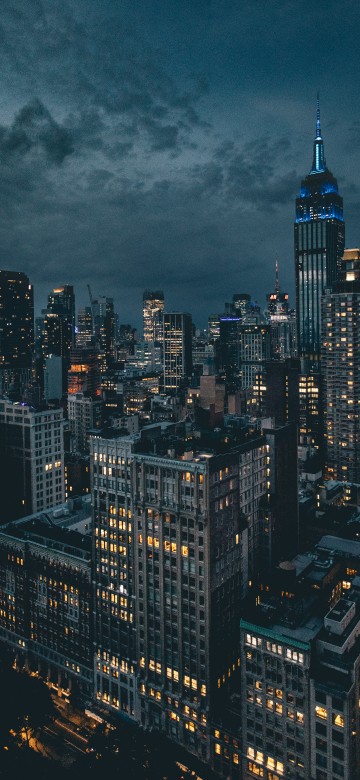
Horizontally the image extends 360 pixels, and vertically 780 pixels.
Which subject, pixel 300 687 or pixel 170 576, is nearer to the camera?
pixel 300 687

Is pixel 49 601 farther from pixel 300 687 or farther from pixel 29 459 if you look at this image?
pixel 300 687

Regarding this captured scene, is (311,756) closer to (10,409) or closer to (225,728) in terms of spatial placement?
(225,728)

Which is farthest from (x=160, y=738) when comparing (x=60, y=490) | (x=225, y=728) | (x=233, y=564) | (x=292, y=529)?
(x=60, y=490)

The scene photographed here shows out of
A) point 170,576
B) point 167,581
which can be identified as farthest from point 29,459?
point 170,576

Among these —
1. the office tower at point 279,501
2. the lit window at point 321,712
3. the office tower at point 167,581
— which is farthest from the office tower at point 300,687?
the office tower at point 279,501

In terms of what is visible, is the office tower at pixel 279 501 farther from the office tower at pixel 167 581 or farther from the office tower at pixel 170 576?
the office tower at pixel 167 581

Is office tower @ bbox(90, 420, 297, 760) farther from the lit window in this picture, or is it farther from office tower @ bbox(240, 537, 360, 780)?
the lit window
